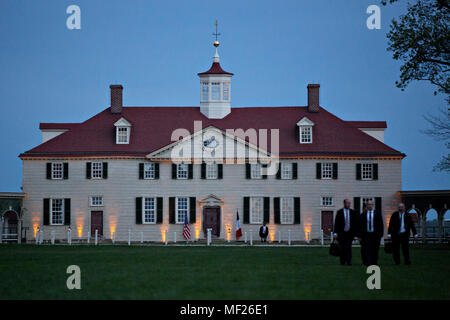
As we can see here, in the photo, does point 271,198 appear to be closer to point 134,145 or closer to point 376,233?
point 134,145

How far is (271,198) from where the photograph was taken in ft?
168

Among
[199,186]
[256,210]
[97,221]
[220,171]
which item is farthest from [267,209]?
[97,221]

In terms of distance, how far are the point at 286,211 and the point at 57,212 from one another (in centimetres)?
1485

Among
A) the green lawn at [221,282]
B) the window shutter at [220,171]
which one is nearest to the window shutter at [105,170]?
the window shutter at [220,171]

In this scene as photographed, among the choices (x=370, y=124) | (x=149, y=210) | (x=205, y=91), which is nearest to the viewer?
(x=149, y=210)

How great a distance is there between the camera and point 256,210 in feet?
168

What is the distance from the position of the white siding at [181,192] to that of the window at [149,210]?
1.53 ft

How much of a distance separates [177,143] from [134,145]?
307 centimetres

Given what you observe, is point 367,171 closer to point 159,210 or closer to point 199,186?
point 199,186

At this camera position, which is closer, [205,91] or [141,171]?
[141,171]

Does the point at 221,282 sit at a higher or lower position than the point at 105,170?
lower

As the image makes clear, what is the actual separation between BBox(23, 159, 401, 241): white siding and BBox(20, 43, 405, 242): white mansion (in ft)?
0.21

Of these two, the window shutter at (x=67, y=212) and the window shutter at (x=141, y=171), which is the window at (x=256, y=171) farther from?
the window shutter at (x=67, y=212)
